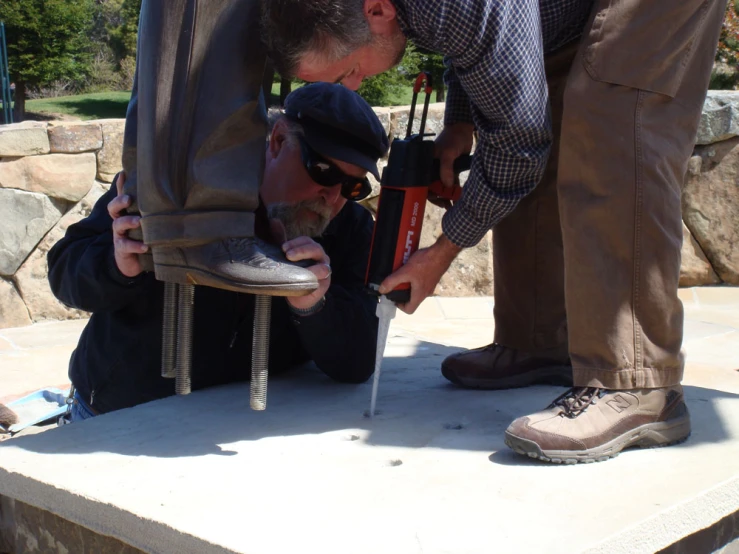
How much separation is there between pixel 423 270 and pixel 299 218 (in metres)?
0.44

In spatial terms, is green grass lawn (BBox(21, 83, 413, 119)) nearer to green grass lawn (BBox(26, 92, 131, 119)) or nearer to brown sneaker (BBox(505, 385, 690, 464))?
green grass lawn (BBox(26, 92, 131, 119))

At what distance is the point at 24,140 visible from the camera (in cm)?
442

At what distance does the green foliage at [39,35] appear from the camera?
10.4 metres

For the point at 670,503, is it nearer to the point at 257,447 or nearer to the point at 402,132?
the point at 257,447

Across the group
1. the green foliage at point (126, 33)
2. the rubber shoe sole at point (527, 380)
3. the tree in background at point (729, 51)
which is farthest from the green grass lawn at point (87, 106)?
the rubber shoe sole at point (527, 380)

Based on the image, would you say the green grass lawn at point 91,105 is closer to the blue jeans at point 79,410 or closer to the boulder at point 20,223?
the boulder at point 20,223

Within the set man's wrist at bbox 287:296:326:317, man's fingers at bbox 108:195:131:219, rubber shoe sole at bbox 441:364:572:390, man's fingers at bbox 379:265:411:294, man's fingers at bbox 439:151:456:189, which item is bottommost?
rubber shoe sole at bbox 441:364:572:390

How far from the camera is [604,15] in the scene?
1746 mm

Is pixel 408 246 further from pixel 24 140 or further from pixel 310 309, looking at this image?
pixel 24 140

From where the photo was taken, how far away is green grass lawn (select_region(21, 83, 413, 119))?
11.0 meters

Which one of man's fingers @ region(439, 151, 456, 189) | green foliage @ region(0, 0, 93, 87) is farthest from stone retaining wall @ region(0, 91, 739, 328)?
green foliage @ region(0, 0, 93, 87)

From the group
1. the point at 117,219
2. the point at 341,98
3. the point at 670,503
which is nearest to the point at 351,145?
the point at 341,98

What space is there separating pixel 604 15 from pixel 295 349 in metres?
1.26

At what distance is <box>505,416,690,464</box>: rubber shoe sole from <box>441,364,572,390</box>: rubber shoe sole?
49 cm
